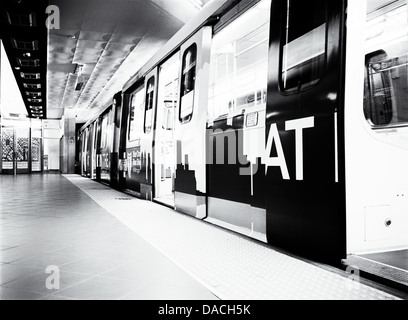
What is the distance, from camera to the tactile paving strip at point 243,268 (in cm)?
182

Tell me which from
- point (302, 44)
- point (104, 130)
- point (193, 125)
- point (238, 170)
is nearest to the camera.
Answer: point (302, 44)

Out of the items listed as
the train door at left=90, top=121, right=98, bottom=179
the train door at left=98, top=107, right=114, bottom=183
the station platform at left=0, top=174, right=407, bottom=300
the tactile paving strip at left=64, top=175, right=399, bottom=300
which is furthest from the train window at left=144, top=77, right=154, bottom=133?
the train door at left=90, top=121, right=98, bottom=179

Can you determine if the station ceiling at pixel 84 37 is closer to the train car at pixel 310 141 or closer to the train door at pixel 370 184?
the train car at pixel 310 141

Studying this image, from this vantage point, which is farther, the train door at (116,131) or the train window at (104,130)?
the train window at (104,130)

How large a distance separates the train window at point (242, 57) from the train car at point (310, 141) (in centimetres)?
35

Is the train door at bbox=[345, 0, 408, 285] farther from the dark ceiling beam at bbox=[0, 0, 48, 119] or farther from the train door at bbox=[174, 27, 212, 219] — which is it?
the dark ceiling beam at bbox=[0, 0, 48, 119]

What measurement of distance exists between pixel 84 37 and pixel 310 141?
867cm

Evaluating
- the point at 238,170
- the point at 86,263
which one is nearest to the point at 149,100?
the point at 238,170

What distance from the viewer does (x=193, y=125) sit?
4215mm

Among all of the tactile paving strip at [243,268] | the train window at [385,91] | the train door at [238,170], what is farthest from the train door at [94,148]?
the train window at [385,91]

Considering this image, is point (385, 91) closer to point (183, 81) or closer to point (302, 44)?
point (302, 44)

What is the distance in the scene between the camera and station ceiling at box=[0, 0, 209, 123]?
748 centimetres
